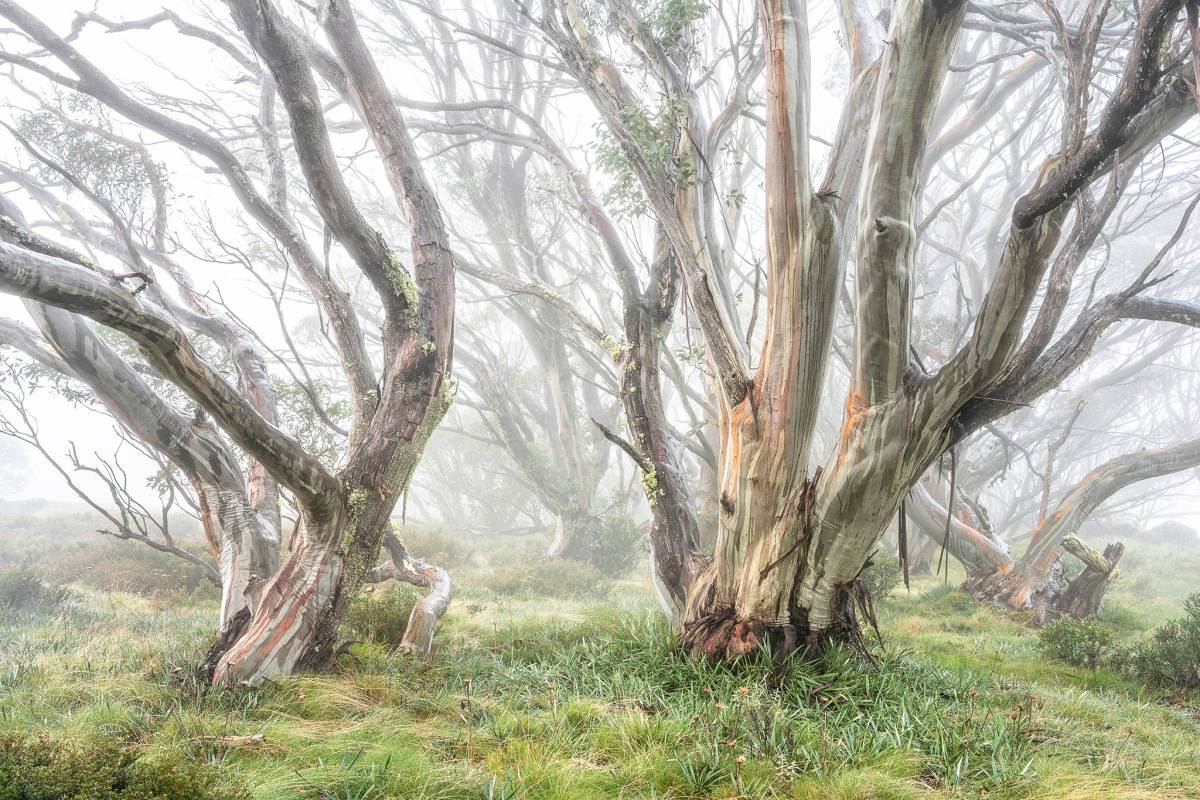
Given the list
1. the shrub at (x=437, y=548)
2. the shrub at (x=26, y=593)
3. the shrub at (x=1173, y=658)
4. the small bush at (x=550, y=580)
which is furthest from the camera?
the shrub at (x=437, y=548)

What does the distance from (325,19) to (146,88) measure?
4400mm

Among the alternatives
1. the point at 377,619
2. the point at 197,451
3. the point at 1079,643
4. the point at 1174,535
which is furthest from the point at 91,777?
the point at 1174,535

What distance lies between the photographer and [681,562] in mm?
4297

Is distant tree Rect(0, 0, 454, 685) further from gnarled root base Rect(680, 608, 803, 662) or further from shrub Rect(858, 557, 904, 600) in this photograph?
shrub Rect(858, 557, 904, 600)

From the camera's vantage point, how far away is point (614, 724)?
2598 mm

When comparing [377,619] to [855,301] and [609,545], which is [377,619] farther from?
[609,545]

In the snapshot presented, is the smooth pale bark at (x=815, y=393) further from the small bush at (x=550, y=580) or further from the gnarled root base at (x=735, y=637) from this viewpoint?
the small bush at (x=550, y=580)

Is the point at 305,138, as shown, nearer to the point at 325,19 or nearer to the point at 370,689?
the point at 325,19

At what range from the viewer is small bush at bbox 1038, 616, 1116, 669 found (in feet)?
16.6

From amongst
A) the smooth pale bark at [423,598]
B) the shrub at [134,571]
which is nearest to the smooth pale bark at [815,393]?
the smooth pale bark at [423,598]

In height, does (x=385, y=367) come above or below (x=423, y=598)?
above

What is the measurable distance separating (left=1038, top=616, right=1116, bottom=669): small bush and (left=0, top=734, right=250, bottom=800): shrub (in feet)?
21.3

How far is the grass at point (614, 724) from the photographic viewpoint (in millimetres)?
2137

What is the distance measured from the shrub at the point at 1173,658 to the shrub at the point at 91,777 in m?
6.54
